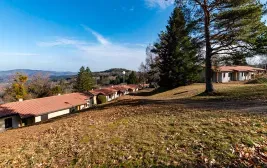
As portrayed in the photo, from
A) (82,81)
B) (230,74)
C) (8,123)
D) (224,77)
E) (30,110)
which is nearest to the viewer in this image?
(8,123)

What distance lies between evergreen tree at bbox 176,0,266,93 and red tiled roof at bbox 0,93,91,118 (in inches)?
888

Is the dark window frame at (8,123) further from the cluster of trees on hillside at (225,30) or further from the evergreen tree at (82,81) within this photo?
the evergreen tree at (82,81)

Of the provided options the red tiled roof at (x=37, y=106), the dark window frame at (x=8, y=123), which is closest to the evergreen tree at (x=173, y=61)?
the red tiled roof at (x=37, y=106)

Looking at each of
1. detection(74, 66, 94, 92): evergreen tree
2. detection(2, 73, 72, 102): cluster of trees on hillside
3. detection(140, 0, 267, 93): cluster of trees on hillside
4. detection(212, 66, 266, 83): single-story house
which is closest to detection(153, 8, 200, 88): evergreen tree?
detection(212, 66, 266, 83): single-story house

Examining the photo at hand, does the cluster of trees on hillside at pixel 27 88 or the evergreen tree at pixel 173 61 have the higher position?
the evergreen tree at pixel 173 61

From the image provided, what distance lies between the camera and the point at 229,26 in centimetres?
1304

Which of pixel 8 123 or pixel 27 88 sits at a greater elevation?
pixel 27 88

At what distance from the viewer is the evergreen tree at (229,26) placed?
12203 millimetres

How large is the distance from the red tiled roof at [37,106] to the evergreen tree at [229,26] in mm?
22555

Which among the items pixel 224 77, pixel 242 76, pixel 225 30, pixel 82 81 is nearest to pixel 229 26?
pixel 225 30

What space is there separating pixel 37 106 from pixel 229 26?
26.4 meters

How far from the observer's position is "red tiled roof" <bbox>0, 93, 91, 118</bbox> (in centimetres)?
2261

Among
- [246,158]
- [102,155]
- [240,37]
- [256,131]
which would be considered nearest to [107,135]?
[102,155]

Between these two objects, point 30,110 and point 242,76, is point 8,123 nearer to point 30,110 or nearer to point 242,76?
point 30,110
